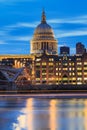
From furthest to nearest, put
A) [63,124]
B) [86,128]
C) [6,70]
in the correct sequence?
[6,70] → [63,124] → [86,128]

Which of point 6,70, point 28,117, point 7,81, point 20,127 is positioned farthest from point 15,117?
point 6,70

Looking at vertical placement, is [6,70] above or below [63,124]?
above

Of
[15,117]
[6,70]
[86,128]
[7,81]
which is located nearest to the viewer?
[86,128]

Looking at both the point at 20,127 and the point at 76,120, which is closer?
the point at 20,127

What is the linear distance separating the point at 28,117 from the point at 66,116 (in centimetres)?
362

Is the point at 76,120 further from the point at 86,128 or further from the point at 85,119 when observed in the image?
the point at 86,128

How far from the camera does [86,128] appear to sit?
149 feet

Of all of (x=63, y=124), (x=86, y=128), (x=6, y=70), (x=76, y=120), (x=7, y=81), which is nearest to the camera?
(x=86, y=128)

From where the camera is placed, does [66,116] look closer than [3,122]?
No

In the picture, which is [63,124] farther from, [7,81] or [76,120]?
[7,81]

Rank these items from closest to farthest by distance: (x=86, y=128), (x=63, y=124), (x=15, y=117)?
(x=86, y=128) → (x=63, y=124) → (x=15, y=117)

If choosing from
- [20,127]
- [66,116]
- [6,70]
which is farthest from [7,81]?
[20,127]

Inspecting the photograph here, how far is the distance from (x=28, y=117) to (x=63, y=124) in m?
7.73

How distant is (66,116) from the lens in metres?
56.8
